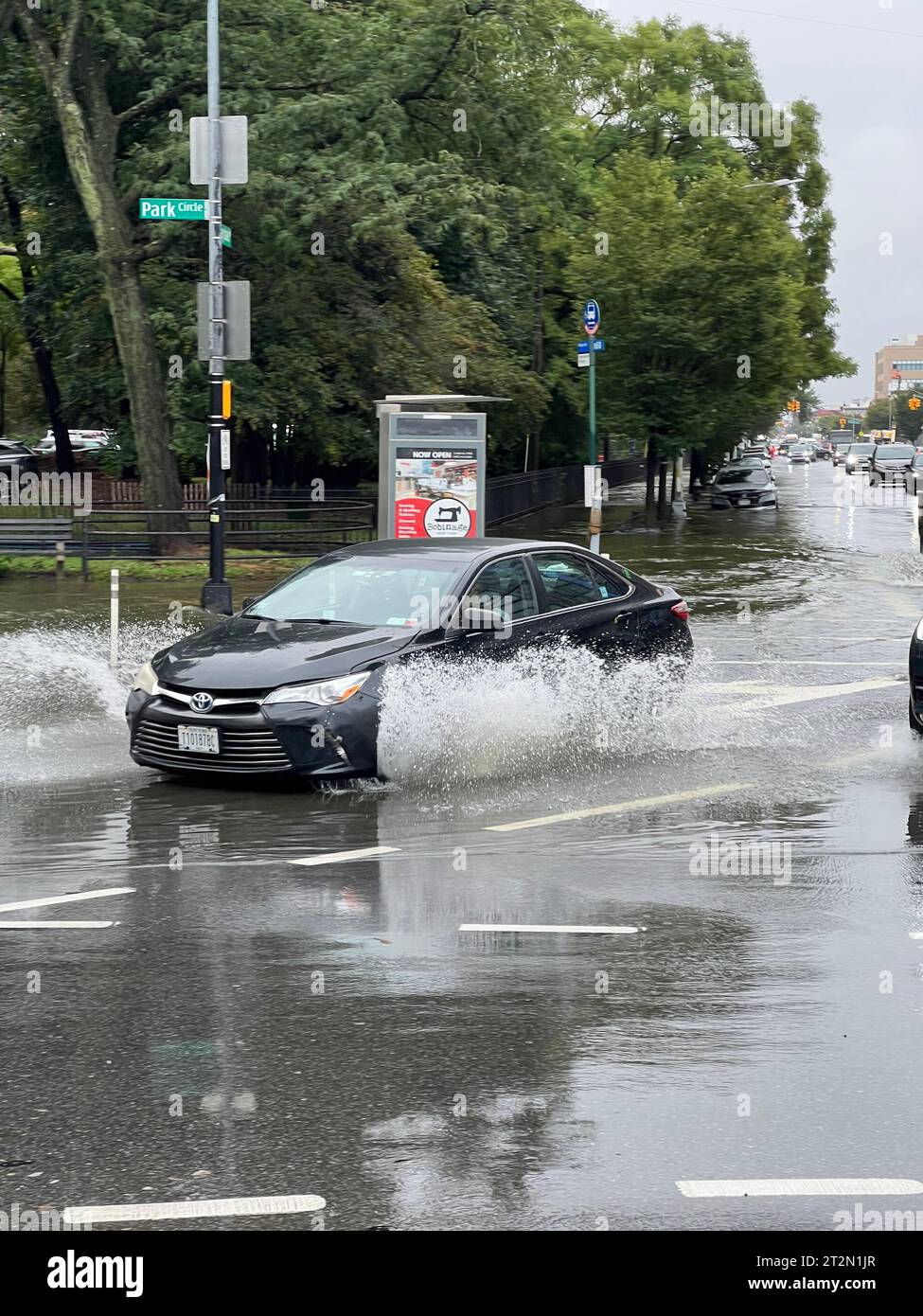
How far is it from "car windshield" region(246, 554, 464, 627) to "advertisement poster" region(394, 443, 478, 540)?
10662 millimetres

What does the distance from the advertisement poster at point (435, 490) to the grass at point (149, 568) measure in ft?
11.4

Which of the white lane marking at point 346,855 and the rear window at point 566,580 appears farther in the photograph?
the rear window at point 566,580

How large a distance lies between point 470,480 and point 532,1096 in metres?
18.0

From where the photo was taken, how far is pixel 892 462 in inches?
2643

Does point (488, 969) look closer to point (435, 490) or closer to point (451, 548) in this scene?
point (451, 548)

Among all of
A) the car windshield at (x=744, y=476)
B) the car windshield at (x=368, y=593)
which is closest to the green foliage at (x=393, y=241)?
the car windshield at (x=744, y=476)

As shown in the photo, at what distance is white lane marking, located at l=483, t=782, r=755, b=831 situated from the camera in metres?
9.33

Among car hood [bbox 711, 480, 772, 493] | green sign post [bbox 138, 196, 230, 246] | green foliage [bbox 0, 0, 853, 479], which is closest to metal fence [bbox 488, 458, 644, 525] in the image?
green foliage [bbox 0, 0, 853, 479]

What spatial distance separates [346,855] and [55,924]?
179 centimetres

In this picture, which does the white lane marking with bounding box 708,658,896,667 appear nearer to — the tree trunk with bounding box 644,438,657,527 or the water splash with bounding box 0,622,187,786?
the water splash with bounding box 0,622,187,786

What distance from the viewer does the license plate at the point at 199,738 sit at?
10.1 m

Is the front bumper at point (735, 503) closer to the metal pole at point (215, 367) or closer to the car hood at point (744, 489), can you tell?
the car hood at point (744, 489)

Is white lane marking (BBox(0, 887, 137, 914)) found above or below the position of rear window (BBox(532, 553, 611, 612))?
below

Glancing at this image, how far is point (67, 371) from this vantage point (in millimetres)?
34906
